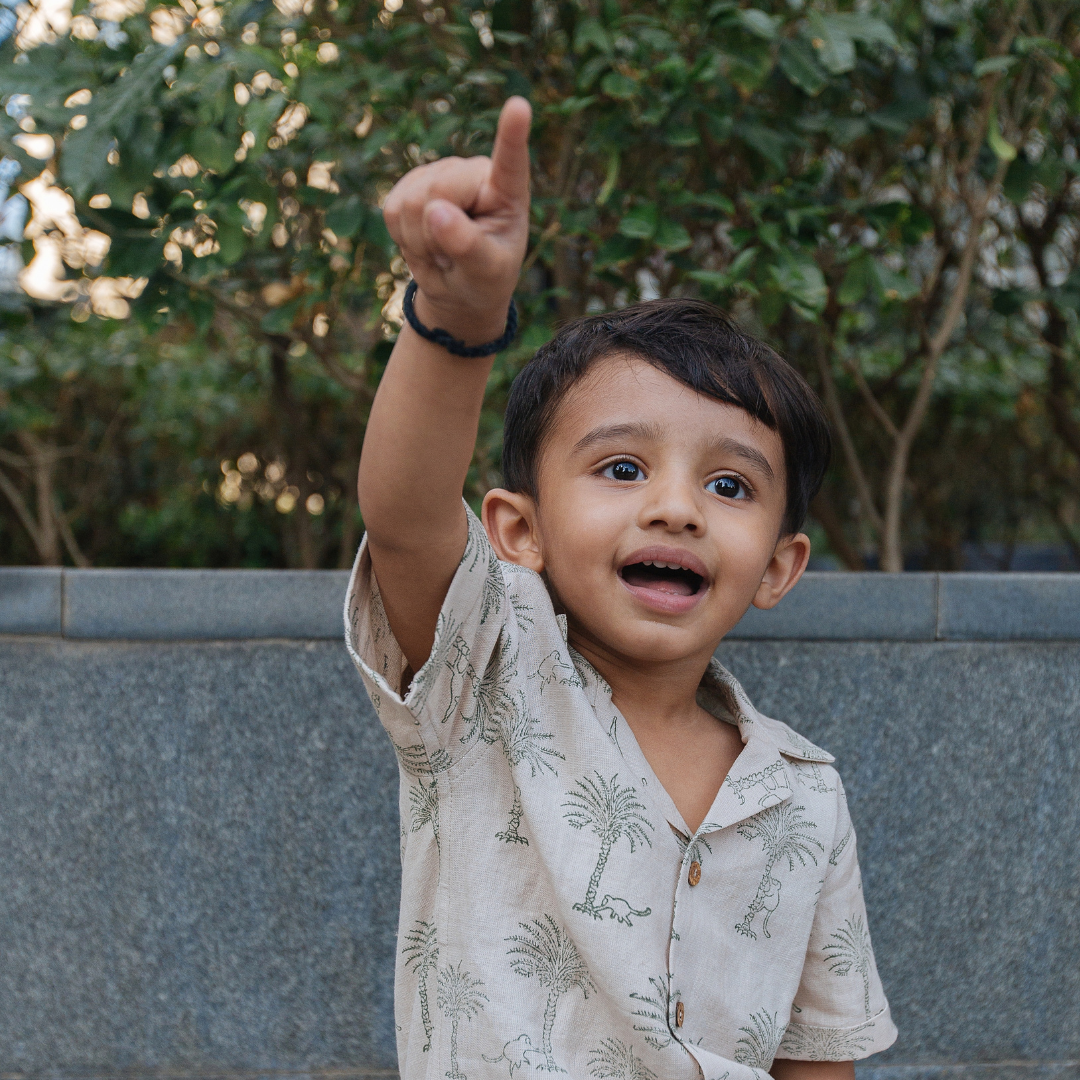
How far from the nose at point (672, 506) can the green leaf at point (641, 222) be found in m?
0.95

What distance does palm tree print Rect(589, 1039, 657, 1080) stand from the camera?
1205mm

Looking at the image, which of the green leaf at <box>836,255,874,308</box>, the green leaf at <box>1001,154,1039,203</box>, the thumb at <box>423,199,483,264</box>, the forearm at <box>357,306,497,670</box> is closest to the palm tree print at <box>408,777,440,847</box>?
the forearm at <box>357,306,497,670</box>

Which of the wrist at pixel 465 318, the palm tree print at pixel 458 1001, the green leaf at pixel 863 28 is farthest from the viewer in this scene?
the green leaf at pixel 863 28

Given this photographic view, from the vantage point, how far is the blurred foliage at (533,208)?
207 cm

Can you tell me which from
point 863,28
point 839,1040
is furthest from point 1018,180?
point 839,1040

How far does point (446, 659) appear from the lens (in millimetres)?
1108

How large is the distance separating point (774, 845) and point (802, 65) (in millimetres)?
1509

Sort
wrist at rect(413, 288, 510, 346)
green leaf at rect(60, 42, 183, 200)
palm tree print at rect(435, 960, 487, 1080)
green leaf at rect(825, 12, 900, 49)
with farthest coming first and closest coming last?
1. green leaf at rect(825, 12, 900, 49)
2. green leaf at rect(60, 42, 183, 200)
3. palm tree print at rect(435, 960, 487, 1080)
4. wrist at rect(413, 288, 510, 346)

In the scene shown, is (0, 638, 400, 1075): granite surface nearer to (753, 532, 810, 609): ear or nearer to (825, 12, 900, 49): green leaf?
(753, 532, 810, 609): ear

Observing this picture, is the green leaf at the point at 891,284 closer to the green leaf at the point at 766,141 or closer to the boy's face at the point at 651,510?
the green leaf at the point at 766,141

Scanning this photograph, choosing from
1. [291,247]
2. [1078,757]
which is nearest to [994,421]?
[1078,757]

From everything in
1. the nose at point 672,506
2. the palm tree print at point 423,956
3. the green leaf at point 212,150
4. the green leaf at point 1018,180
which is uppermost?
the green leaf at point 1018,180

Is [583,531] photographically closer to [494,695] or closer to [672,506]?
[672,506]

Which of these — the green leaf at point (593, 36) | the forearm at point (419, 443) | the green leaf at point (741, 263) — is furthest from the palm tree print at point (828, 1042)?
the green leaf at point (593, 36)
